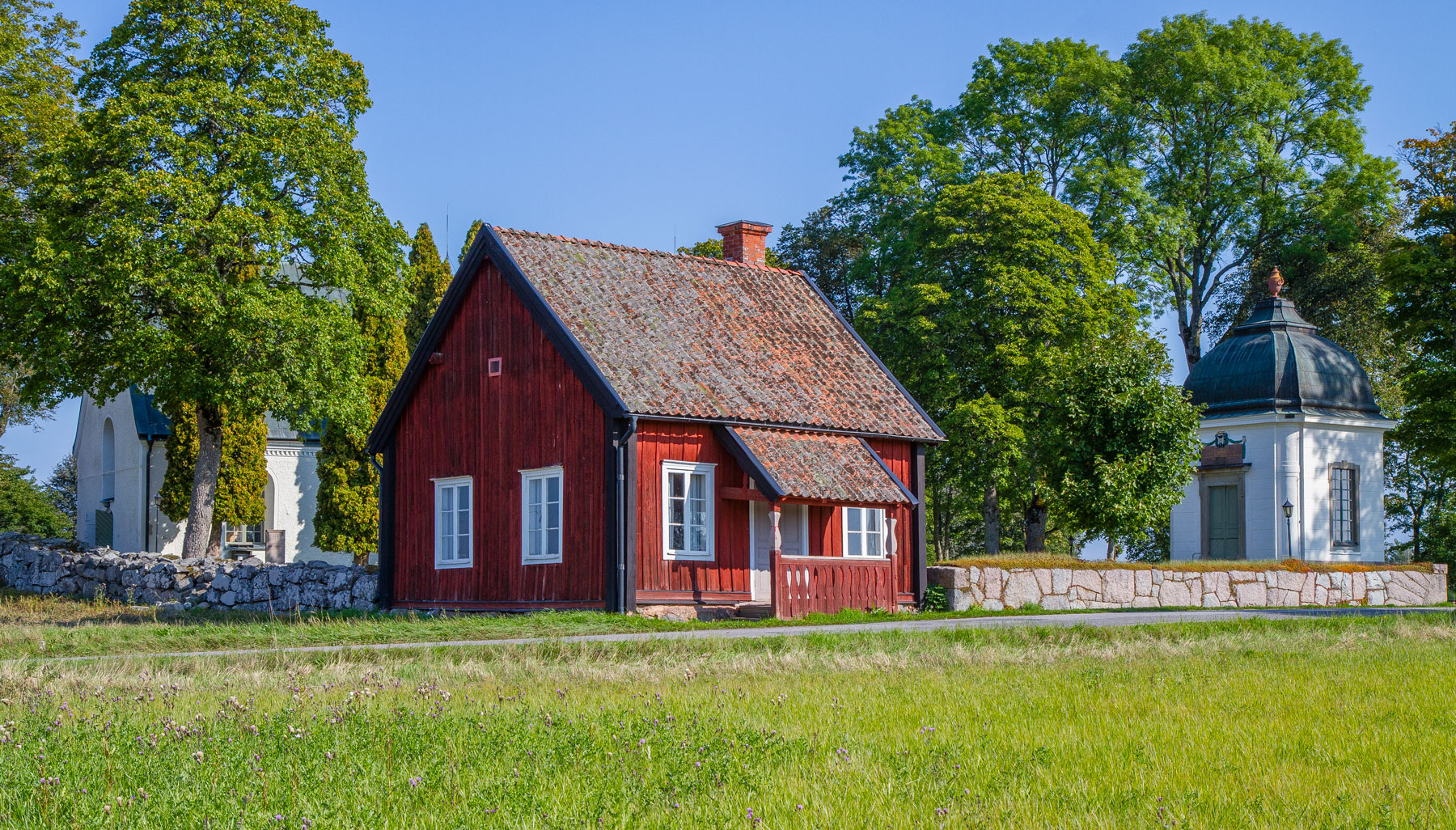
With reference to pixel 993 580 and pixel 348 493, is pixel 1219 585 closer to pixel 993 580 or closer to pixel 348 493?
pixel 993 580

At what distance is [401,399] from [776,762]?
21.7m

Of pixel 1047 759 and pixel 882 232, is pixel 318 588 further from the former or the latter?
pixel 1047 759

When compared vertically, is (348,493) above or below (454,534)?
above

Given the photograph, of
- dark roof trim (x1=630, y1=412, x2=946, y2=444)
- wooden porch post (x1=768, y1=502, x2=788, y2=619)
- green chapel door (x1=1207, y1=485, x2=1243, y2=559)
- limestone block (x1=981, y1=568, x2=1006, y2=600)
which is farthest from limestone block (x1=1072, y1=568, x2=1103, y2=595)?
green chapel door (x1=1207, y1=485, x2=1243, y2=559)

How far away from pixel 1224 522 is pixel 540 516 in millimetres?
20929

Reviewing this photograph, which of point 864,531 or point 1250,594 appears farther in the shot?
point 1250,594

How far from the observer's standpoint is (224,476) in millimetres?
39000

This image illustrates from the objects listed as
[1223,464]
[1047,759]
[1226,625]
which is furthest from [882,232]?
[1047,759]

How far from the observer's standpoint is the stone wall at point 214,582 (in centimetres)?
3014

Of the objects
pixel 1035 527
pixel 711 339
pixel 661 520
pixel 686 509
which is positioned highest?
pixel 711 339

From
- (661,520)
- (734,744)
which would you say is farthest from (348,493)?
(734,744)

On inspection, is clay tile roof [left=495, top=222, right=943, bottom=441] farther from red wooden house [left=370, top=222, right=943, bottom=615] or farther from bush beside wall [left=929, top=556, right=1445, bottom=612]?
bush beside wall [left=929, top=556, right=1445, bottom=612]

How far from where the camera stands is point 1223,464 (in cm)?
3756

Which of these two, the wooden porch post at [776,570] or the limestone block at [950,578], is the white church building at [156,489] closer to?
the limestone block at [950,578]
